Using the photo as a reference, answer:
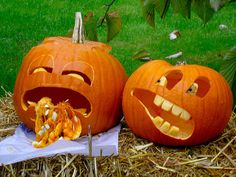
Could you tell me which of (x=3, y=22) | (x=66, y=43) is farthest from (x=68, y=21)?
(x=66, y=43)

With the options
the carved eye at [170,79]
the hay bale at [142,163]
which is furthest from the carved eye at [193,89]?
the hay bale at [142,163]

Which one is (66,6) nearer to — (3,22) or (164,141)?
(3,22)

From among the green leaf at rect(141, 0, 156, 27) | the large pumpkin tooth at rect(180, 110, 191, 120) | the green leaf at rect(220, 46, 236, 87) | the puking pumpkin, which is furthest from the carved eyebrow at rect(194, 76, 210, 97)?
the puking pumpkin

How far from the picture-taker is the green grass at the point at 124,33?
19.1ft

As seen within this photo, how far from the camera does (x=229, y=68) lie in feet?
11.1

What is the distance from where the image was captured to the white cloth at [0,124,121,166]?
2.62 metres

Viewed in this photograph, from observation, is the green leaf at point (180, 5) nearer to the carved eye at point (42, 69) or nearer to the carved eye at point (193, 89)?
the carved eye at point (193, 89)

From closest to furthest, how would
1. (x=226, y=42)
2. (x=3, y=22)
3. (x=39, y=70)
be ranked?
(x=39, y=70) → (x=226, y=42) → (x=3, y=22)

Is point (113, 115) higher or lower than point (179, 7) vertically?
lower

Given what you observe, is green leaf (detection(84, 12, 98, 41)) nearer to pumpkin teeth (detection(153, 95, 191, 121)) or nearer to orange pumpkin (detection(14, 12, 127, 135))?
orange pumpkin (detection(14, 12, 127, 135))

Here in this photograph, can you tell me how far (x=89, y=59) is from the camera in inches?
116

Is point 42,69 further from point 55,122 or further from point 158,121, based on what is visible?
point 158,121

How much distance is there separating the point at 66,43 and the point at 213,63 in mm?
2770

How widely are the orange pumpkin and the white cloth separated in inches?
5.0
